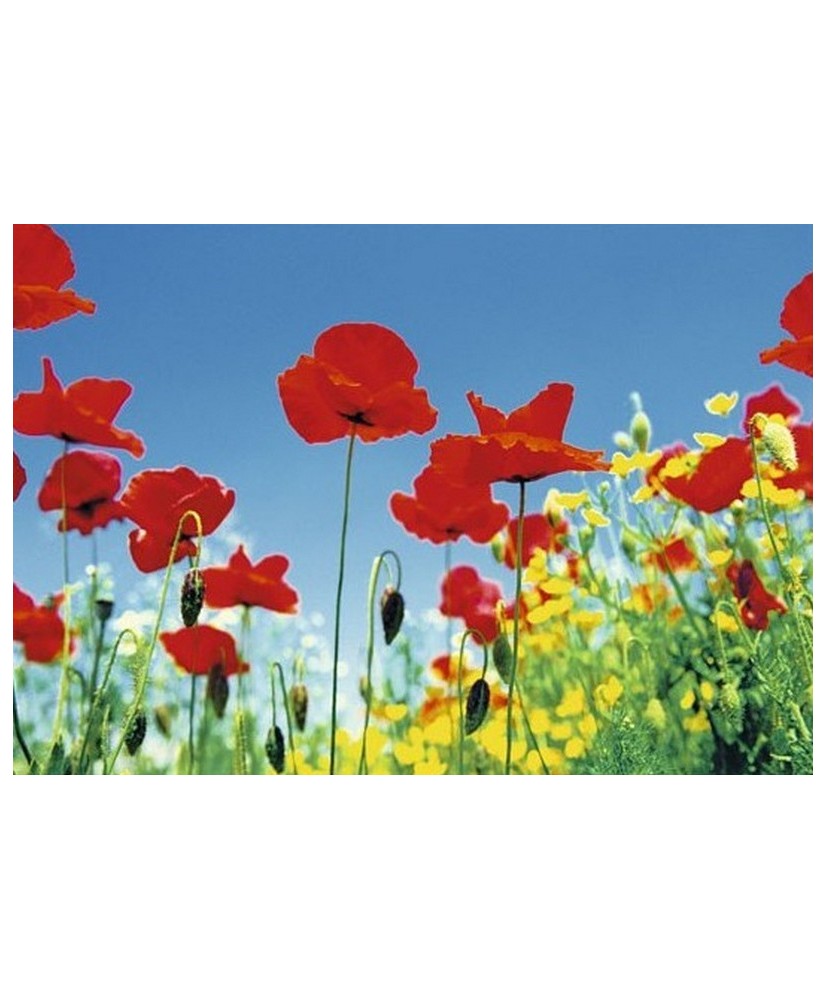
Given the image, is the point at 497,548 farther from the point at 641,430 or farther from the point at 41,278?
the point at 41,278

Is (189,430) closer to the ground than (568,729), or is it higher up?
higher up

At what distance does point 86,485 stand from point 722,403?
109 centimetres

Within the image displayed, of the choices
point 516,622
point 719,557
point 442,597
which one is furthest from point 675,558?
point 516,622

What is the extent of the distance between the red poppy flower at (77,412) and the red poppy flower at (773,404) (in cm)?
104

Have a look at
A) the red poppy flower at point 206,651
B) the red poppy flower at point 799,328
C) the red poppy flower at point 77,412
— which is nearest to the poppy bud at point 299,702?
the red poppy flower at point 206,651

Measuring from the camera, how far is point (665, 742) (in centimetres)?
219

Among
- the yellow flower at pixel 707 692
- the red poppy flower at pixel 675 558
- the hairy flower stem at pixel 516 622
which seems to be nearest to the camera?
the hairy flower stem at pixel 516 622

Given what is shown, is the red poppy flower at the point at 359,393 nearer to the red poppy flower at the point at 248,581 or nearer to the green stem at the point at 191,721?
the red poppy flower at the point at 248,581

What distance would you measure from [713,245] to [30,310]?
1166 millimetres

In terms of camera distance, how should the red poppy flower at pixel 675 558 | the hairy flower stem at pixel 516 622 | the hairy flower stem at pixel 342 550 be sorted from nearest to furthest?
the hairy flower stem at pixel 516 622 → the hairy flower stem at pixel 342 550 → the red poppy flower at pixel 675 558

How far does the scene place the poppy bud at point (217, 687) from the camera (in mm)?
2135

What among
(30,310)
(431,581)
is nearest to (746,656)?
(431,581)

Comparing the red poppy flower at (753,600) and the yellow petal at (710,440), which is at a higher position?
the yellow petal at (710,440)
